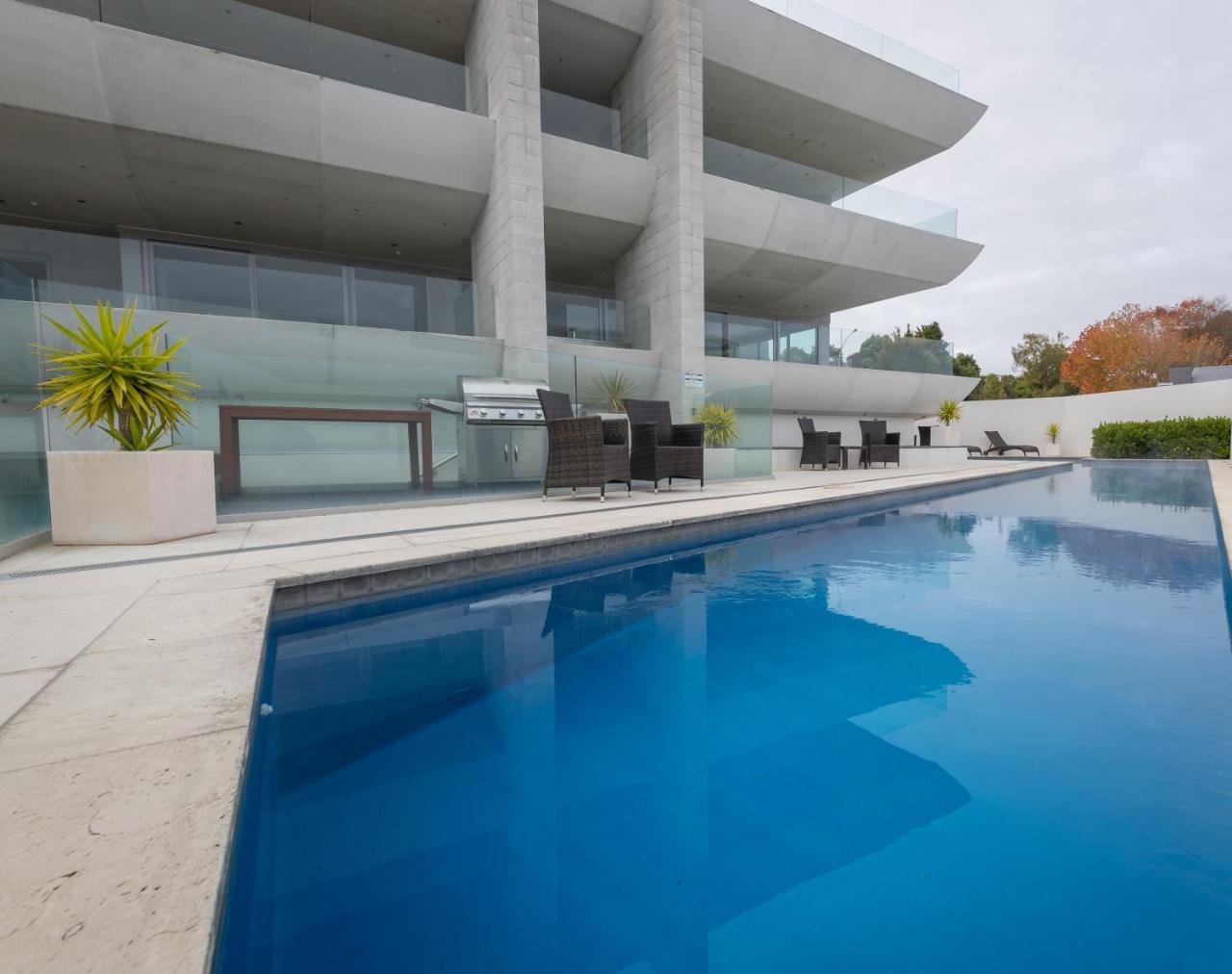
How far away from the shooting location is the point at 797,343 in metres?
13.4

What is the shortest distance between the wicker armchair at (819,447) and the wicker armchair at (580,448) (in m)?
7.20

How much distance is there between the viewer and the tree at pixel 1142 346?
26.1 metres

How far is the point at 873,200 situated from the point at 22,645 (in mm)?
16473

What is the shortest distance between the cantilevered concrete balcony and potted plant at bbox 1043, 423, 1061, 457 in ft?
67.4

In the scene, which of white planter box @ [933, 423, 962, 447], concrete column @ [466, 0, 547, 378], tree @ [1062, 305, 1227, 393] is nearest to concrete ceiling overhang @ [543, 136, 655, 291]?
concrete column @ [466, 0, 547, 378]

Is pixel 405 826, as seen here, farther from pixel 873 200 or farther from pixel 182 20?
pixel 873 200

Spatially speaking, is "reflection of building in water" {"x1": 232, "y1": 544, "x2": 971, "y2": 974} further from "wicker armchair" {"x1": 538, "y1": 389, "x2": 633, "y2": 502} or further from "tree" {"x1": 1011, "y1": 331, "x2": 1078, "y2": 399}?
"tree" {"x1": 1011, "y1": 331, "x2": 1078, "y2": 399}

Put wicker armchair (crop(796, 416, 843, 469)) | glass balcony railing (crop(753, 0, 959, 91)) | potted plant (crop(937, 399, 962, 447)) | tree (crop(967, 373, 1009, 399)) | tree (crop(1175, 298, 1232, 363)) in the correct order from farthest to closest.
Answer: tree (crop(967, 373, 1009, 399))
tree (crop(1175, 298, 1232, 363))
potted plant (crop(937, 399, 962, 447))
wicker armchair (crop(796, 416, 843, 469))
glass balcony railing (crop(753, 0, 959, 91))

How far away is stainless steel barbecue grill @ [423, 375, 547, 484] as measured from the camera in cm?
642

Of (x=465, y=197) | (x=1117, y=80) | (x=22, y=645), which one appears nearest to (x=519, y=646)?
(x=22, y=645)

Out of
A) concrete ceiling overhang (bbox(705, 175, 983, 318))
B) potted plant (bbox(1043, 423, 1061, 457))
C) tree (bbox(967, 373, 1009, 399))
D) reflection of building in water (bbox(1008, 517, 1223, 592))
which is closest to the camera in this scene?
reflection of building in water (bbox(1008, 517, 1223, 592))

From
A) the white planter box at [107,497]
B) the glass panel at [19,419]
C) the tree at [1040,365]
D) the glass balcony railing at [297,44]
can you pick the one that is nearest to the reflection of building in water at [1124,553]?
the white planter box at [107,497]

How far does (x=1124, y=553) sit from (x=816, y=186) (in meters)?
13.0

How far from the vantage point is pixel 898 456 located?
43.5 feet
